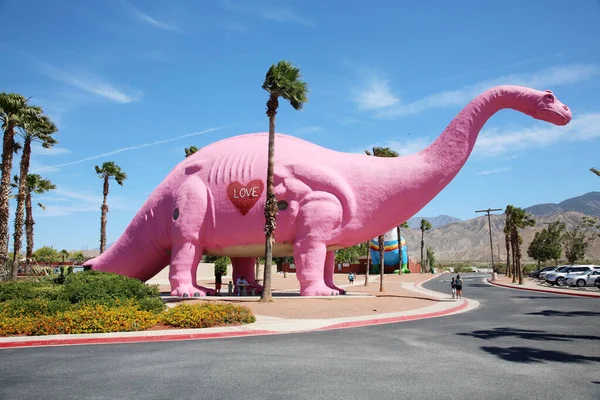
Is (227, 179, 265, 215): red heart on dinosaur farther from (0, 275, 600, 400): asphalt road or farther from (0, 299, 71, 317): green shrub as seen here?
(0, 275, 600, 400): asphalt road

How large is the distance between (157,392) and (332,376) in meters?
2.31

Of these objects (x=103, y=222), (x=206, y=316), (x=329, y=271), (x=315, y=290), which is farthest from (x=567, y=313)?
(x=103, y=222)

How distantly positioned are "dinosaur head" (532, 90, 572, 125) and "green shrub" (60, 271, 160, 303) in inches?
538

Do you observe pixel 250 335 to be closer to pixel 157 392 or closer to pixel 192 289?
pixel 157 392

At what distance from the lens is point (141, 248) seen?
22.0m

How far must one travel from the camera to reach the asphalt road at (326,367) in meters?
5.97

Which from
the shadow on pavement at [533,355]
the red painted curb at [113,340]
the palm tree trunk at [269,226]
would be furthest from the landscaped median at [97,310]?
the shadow on pavement at [533,355]

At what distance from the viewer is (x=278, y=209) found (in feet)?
60.6

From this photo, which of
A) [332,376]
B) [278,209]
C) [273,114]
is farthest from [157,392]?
[273,114]

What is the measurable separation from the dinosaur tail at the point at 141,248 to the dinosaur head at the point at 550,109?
15.2m

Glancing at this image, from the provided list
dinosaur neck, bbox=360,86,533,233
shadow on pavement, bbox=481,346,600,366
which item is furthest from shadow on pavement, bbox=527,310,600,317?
shadow on pavement, bbox=481,346,600,366

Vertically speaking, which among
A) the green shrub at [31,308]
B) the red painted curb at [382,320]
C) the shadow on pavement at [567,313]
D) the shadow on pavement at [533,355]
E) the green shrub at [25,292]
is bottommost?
the shadow on pavement at [567,313]

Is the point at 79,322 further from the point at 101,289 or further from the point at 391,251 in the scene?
the point at 391,251

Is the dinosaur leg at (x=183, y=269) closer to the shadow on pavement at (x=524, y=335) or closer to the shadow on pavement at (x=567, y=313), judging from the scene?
the shadow on pavement at (x=524, y=335)
